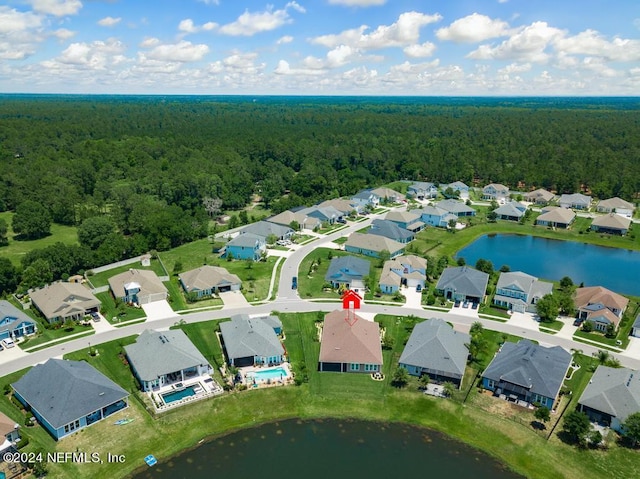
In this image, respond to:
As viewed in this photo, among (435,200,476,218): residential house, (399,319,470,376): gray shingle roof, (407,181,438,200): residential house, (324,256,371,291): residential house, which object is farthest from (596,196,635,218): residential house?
(399,319,470,376): gray shingle roof

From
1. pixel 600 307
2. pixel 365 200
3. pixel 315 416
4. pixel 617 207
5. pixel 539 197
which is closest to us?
pixel 315 416

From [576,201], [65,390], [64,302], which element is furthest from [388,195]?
[65,390]

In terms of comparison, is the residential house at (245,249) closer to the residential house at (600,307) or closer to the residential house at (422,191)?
the residential house at (600,307)

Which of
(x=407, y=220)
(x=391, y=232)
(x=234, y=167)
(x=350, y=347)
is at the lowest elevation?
(x=407, y=220)

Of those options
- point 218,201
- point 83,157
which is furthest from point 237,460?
point 83,157

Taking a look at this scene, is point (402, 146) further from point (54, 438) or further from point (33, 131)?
point (54, 438)

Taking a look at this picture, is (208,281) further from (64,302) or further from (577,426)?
(577,426)
